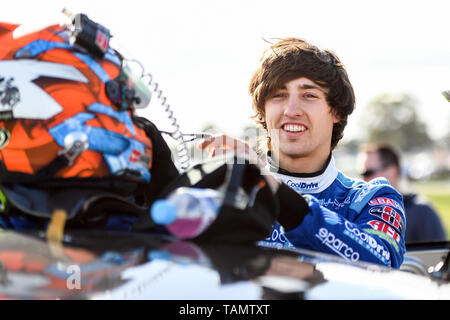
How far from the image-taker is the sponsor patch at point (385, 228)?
1790 millimetres

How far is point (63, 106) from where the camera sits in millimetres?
1247

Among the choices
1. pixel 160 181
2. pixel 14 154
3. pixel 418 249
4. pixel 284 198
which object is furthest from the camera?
pixel 418 249

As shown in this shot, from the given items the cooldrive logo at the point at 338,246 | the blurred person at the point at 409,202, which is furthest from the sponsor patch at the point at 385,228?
the blurred person at the point at 409,202

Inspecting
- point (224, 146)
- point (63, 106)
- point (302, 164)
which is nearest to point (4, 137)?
point (63, 106)

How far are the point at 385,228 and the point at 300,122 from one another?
0.53 meters

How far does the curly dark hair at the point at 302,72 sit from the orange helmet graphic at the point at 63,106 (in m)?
0.89

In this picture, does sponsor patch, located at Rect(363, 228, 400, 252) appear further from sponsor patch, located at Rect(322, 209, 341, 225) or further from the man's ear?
the man's ear

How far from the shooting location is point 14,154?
127 cm

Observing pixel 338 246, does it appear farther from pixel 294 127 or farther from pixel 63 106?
pixel 63 106

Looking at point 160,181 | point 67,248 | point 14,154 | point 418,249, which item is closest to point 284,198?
point 160,181

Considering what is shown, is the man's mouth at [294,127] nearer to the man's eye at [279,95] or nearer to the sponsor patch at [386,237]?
the man's eye at [279,95]
